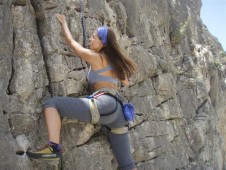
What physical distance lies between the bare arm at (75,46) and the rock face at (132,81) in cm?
15

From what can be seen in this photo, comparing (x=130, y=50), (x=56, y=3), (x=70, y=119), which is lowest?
(x=70, y=119)

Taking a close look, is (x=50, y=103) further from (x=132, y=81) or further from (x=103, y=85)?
(x=132, y=81)

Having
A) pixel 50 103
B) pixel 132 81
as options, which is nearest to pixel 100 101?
pixel 50 103

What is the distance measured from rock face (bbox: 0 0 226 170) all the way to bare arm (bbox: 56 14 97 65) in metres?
0.15

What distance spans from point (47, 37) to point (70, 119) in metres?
1.92

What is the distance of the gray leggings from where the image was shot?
22.3ft

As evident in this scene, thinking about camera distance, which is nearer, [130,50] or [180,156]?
[130,50]

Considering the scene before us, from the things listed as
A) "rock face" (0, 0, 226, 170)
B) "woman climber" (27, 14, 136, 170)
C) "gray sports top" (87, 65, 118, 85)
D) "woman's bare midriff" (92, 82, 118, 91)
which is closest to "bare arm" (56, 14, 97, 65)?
"woman climber" (27, 14, 136, 170)

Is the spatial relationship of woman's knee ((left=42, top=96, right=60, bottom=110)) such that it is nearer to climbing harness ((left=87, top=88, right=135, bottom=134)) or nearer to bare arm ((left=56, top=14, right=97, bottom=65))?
climbing harness ((left=87, top=88, right=135, bottom=134))

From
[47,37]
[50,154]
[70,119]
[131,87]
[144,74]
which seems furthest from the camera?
[144,74]

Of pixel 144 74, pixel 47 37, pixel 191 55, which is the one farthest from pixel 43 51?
pixel 191 55

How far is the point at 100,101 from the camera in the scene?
708cm

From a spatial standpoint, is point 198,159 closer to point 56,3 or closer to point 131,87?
point 131,87

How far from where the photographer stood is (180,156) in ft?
41.4
